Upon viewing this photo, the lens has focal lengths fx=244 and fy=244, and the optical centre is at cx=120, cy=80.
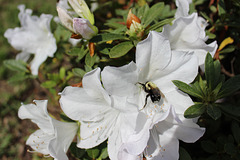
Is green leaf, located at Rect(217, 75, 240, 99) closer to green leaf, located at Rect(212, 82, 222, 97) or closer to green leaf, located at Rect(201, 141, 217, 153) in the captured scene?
green leaf, located at Rect(212, 82, 222, 97)

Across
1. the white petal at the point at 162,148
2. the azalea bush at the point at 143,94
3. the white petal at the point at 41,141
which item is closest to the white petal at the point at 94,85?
the azalea bush at the point at 143,94

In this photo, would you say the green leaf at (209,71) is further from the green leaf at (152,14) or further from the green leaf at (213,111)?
the green leaf at (152,14)

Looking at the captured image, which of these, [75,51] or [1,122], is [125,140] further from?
[1,122]

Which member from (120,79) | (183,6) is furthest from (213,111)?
(183,6)

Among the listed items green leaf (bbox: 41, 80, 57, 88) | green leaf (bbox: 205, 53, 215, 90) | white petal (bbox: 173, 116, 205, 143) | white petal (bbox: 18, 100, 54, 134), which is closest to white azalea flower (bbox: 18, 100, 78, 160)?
white petal (bbox: 18, 100, 54, 134)

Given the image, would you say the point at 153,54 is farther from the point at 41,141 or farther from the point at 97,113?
the point at 41,141

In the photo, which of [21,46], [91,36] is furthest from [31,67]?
[91,36]
